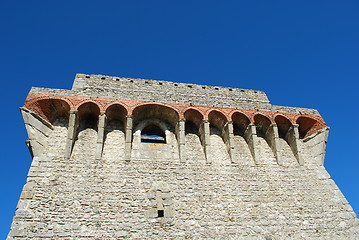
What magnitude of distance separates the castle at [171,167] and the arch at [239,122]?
0.14 ft

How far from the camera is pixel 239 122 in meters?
12.3

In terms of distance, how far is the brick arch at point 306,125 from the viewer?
12587mm

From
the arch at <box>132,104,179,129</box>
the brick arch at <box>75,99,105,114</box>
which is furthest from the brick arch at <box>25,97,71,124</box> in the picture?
the arch at <box>132,104,179,129</box>

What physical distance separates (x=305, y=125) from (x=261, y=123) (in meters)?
2.15

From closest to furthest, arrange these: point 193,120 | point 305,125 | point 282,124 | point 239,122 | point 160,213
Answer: point 160,213
point 193,120
point 239,122
point 282,124
point 305,125

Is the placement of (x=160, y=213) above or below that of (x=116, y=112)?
below

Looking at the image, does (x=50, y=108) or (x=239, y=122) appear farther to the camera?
(x=239, y=122)

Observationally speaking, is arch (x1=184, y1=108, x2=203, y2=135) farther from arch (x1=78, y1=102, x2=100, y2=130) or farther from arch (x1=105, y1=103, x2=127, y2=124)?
arch (x1=78, y1=102, x2=100, y2=130)

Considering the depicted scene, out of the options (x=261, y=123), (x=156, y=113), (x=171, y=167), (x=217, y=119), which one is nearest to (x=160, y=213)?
(x=171, y=167)

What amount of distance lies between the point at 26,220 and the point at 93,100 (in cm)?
478

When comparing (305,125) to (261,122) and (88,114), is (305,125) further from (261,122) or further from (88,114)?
(88,114)

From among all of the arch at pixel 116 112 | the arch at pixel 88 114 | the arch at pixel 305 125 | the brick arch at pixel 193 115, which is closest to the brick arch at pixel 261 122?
the arch at pixel 305 125

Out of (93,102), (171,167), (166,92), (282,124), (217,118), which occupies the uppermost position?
(166,92)

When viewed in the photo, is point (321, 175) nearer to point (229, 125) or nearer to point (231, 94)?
point (229, 125)
